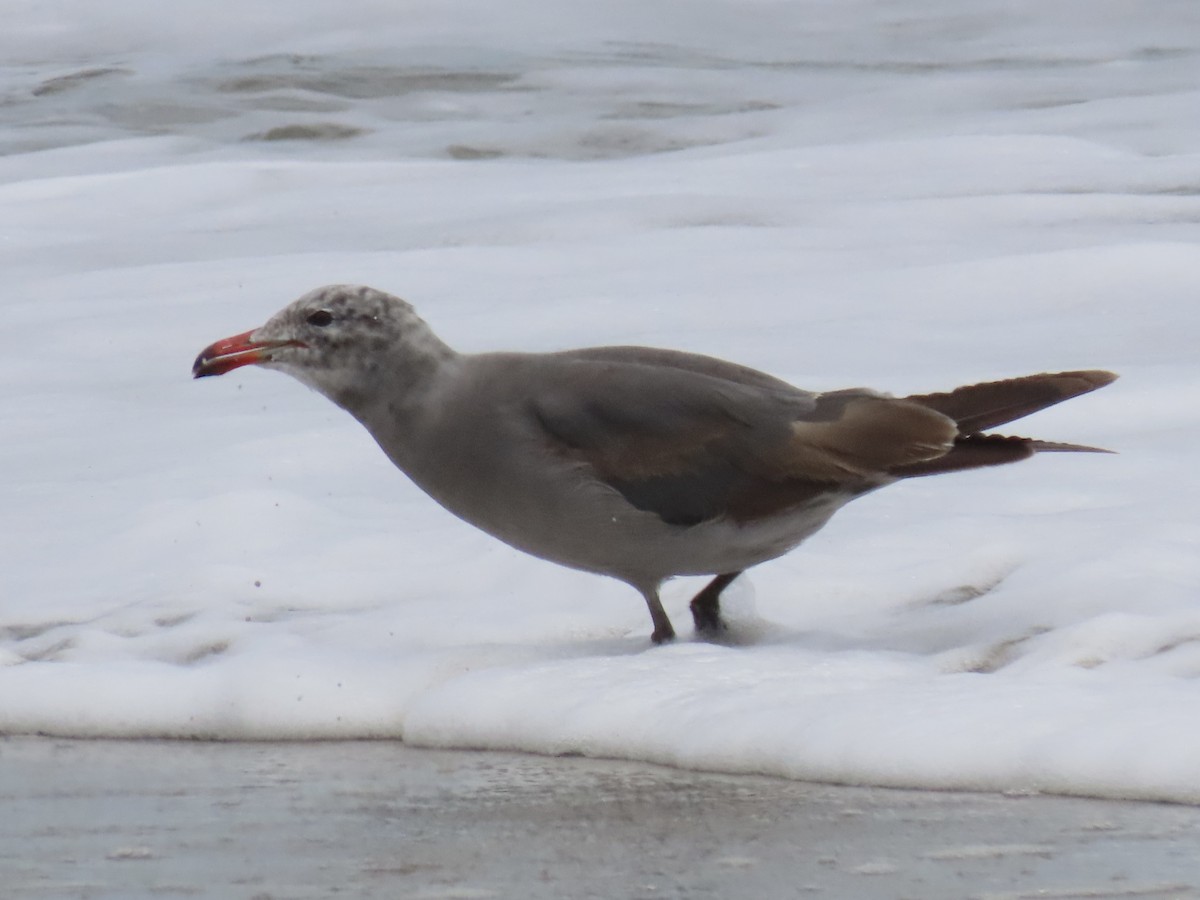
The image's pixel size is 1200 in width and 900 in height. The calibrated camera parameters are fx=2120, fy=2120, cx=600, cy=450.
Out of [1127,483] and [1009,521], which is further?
[1127,483]

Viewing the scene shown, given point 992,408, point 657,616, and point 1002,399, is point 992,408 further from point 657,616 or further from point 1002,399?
point 657,616

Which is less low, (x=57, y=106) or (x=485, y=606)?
(x=57, y=106)

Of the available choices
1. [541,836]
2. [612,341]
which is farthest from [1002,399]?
[612,341]

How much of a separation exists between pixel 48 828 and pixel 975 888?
54.5 inches

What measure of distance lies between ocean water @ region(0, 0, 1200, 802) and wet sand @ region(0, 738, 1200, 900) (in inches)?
4.9

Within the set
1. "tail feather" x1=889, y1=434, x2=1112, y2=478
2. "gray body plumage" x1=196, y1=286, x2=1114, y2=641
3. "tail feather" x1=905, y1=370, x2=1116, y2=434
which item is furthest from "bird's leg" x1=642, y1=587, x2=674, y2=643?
"tail feather" x1=905, y1=370, x2=1116, y2=434

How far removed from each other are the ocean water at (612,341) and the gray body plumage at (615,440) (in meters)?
0.22

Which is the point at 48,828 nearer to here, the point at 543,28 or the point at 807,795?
the point at 807,795

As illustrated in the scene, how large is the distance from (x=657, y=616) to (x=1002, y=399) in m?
0.92

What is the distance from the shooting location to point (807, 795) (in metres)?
3.18

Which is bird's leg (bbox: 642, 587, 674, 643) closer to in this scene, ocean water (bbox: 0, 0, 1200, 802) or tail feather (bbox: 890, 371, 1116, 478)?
ocean water (bbox: 0, 0, 1200, 802)

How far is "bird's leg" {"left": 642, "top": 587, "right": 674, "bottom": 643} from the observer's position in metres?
4.09

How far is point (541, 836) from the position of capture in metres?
3.02

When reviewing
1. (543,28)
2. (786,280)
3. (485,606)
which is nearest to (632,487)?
(485,606)
